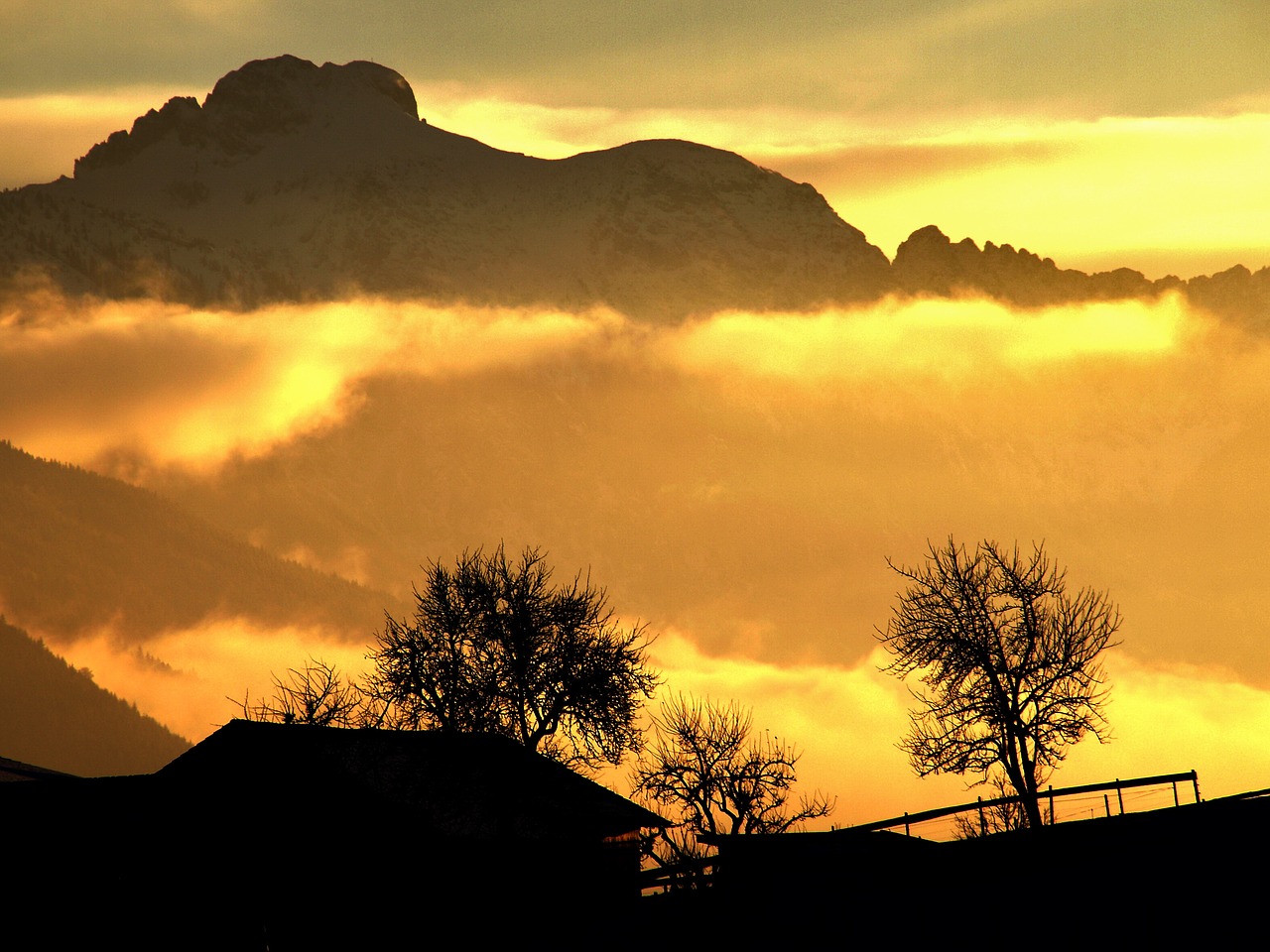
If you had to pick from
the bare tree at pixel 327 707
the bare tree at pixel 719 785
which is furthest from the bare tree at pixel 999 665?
the bare tree at pixel 327 707

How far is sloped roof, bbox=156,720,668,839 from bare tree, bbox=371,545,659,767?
28.8ft

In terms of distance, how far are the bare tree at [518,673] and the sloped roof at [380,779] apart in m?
8.79

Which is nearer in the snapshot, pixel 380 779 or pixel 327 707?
pixel 380 779

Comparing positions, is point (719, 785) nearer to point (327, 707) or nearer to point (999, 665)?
point (999, 665)

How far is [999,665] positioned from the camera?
5241cm

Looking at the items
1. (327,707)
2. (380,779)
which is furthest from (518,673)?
(327,707)

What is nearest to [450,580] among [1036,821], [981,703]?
[981,703]

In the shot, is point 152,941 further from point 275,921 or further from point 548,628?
point 548,628

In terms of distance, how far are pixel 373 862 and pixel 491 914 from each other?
14.8ft

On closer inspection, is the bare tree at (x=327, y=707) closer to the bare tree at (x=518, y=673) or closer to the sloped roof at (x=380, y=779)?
the bare tree at (x=518, y=673)

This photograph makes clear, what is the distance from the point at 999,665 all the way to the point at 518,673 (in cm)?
2176

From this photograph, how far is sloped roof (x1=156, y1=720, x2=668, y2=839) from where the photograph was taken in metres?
50.3

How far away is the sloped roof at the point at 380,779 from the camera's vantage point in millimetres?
50312

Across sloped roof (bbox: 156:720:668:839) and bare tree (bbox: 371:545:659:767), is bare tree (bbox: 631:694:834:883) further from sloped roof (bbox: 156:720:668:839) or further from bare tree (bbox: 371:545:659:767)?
bare tree (bbox: 371:545:659:767)
